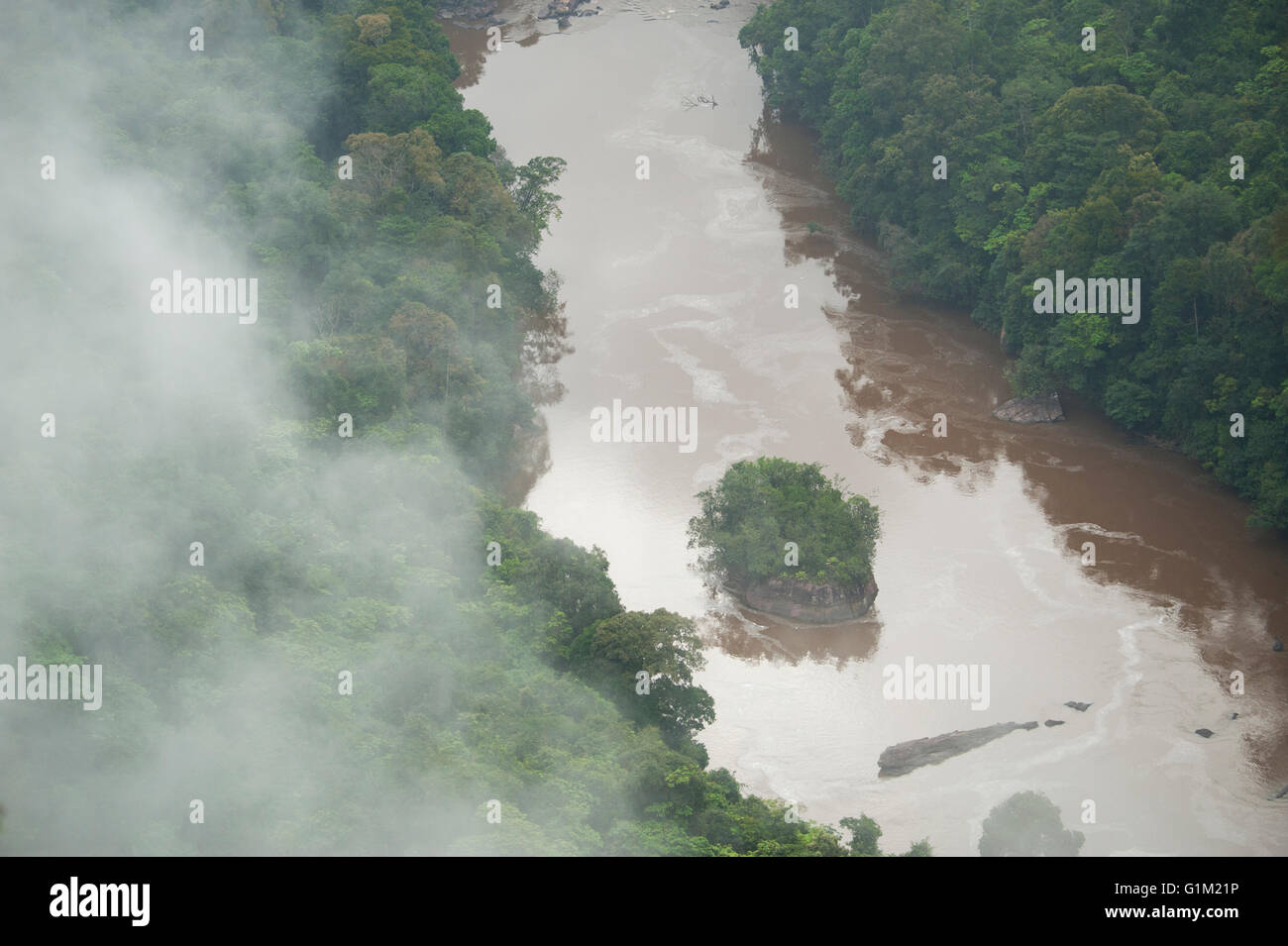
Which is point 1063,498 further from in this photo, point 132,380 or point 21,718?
point 21,718

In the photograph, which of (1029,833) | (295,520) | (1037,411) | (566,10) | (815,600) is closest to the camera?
(1029,833)

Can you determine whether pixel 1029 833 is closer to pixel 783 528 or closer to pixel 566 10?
pixel 783 528

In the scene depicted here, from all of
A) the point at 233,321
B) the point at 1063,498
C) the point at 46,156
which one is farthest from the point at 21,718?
the point at 1063,498

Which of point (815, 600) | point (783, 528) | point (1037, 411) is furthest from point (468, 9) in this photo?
point (815, 600)

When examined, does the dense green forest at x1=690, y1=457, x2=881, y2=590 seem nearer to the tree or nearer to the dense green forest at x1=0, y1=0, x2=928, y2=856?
the dense green forest at x1=0, y1=0, x2=928, y2=856

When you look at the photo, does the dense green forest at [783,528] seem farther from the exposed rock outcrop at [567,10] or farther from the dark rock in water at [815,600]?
the exposed rock outcrop at [567,10]
